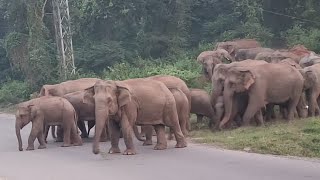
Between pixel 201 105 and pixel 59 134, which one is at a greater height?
pixel 201 105

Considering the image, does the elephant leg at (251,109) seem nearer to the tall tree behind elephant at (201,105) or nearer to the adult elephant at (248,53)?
the tall tree behind elephant at (201,105)

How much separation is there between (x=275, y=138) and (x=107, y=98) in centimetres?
343

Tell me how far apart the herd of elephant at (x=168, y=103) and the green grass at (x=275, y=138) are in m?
0.57

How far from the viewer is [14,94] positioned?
35.2 meters

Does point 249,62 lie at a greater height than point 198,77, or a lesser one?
greater

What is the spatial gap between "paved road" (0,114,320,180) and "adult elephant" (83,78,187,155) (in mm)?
418

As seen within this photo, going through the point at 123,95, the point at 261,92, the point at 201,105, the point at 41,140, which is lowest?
the point at 41,140

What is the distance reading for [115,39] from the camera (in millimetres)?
37625

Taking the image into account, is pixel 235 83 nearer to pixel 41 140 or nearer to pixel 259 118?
pixel 259 118

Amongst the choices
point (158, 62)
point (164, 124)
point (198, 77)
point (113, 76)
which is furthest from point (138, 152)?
point (158, 62)

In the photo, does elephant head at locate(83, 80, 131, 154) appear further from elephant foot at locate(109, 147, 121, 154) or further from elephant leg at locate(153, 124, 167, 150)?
elephant leg at locate(153, 124, 167, 150)

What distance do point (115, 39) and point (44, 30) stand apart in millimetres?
4583

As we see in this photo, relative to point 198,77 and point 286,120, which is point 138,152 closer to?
point 286,120

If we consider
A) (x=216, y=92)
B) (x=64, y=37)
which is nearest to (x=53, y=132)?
(x=216, y=92)
